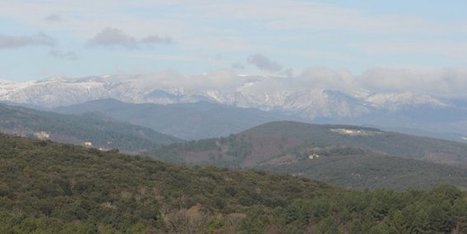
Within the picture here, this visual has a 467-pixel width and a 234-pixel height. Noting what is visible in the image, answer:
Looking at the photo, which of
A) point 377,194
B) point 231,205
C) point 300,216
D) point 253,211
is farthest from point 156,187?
point 377,194

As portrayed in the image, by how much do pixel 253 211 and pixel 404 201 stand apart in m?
15.9

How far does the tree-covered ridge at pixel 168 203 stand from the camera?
6669cm

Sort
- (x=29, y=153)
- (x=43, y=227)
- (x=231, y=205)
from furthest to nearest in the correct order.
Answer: (x=29, y=153) < (x=231, y=205) < (x=43, y=227)

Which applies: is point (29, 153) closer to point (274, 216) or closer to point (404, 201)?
point (274, 216)

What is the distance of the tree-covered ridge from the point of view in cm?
6669

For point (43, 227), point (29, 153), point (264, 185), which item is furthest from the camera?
point (264, 185)

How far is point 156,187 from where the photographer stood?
296 feet

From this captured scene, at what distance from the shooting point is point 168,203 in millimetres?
84938

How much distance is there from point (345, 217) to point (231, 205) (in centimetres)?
1953

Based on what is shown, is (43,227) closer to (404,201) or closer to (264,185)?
(404,201)

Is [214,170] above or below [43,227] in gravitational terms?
below

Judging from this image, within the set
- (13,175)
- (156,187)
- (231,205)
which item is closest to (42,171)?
(13,175)

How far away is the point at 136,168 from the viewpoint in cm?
10019

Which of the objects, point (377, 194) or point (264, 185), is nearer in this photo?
point (377, 194)
